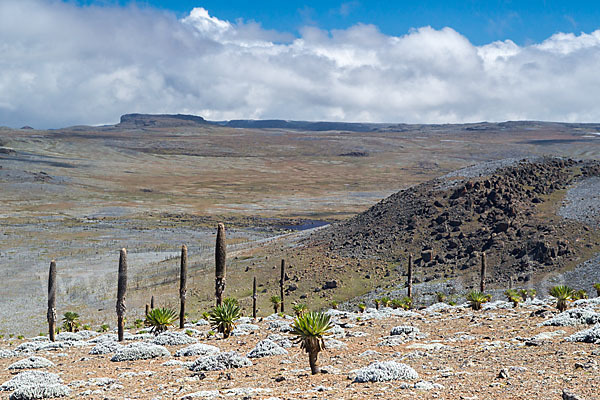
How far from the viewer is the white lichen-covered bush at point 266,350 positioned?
19062 mm

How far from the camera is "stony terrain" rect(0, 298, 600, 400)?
12570 millimetres

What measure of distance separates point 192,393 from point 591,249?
4250 centimetres

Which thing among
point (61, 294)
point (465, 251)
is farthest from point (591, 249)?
point (61, 294)

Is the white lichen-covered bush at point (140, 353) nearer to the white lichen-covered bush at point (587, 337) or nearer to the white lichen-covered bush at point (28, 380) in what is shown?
the white lichen-covered bush at point (28, 380)

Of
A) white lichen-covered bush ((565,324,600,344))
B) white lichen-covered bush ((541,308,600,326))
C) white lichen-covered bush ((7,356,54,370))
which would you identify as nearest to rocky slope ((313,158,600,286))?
white lichen-covered bush ((541,308,600,326))

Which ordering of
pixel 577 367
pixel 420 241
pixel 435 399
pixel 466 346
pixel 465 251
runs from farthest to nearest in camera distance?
pixel 420 241 < pixel 465 251 < pixel 466 346 < pixel 577 367 < pixel 435 399

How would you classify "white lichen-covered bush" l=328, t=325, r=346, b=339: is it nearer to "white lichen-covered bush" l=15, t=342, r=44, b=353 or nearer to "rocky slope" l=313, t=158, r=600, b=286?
"white lichen-covered bush" l=15, t=342, r=44, b=353

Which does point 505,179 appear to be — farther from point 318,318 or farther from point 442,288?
→ point 318,318

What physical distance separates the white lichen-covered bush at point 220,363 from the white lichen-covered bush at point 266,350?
149 centimetres

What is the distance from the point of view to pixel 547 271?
145 feet

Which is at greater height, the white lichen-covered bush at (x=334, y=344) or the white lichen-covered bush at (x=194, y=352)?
the white lichen-covered bush at (x=334, y=344)

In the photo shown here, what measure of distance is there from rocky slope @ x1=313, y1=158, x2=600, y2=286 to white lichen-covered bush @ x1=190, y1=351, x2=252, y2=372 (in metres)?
32.7

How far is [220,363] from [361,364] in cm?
439

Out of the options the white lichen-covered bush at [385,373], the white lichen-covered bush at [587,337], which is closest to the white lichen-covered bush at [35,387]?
the white lichen-covered bush at [385,373]
